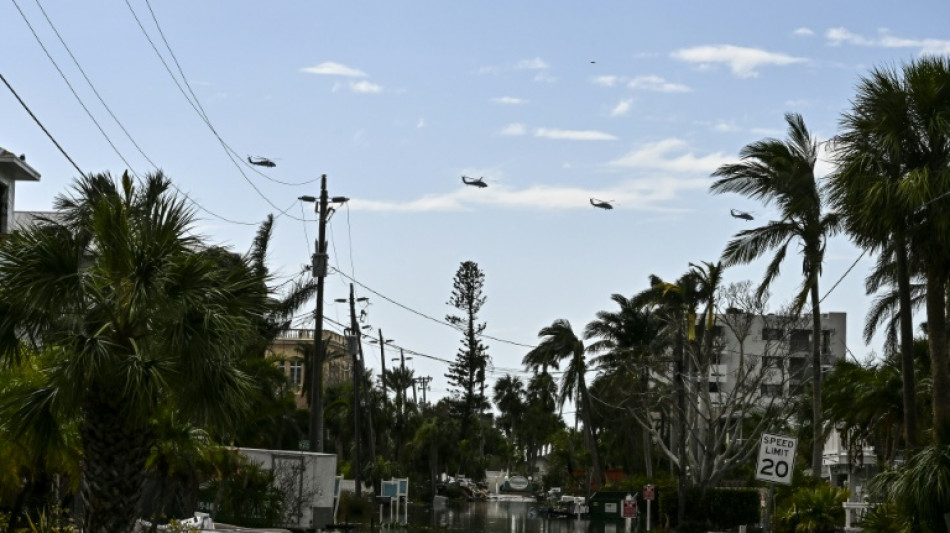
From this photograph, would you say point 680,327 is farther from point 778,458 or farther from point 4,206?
point 778,458

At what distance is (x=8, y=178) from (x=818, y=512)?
22744 mm

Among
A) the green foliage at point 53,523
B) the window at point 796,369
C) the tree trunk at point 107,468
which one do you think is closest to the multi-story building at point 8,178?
the green foliage at point 53,523

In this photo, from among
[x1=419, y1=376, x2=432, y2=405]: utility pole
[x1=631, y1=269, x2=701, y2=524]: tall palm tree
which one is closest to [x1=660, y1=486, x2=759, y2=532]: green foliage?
[x1=631, y1=269, x2=701, y2=524]: tall palm tree

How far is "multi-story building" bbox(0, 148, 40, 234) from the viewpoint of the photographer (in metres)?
33.4

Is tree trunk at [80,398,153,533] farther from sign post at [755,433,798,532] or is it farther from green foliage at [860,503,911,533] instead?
green foliage at [860,503,911,533]

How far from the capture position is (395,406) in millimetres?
89000

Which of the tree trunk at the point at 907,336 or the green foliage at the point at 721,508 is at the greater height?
the tree trunk at the point at 907,336

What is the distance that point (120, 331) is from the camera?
16906 mm

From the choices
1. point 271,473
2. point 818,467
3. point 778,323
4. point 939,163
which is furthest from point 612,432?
point 939,163

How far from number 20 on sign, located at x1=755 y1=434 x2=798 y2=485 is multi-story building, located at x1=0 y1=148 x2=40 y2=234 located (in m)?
21.3

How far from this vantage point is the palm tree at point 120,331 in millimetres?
16406

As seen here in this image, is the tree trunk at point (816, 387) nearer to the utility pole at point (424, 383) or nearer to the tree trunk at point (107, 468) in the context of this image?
the tree trunk at point (107, 468)

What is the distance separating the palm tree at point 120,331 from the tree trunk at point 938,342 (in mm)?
12067

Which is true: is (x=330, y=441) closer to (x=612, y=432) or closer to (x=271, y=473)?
(x=612, y=432)
